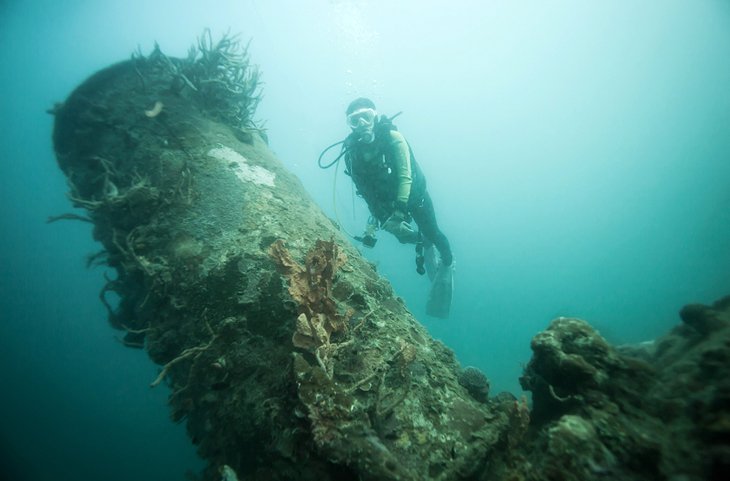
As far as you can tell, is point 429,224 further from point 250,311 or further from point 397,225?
point 250,311

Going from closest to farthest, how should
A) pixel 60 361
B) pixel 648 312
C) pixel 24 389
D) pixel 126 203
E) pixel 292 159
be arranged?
pixel 126 203 < pixel 24 389 < pixel 60 361 < pixel 648 312 < pixel 292 159

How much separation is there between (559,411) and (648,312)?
84.7 metres

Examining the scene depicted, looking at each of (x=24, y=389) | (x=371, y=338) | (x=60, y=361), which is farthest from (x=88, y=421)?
(x=371, y=338)

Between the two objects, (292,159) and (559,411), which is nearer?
(559,411)

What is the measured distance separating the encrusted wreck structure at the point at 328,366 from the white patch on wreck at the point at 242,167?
0.09ft

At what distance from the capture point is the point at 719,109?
11325 centimetres

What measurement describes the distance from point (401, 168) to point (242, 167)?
3.49 metres

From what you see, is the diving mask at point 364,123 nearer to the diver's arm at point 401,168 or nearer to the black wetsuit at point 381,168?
the black wetsuit at point 381,168

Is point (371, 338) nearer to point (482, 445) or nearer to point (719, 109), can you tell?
point (482, 445)

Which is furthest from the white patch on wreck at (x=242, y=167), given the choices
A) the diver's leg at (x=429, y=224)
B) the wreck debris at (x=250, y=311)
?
the diver's leg at (x=429, y=224)

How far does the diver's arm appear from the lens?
6461mm

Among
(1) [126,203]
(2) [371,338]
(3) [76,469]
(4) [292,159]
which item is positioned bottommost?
(3) [76,469]

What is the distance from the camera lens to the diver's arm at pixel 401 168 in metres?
6.46

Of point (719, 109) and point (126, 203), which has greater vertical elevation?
point (719, 109)
